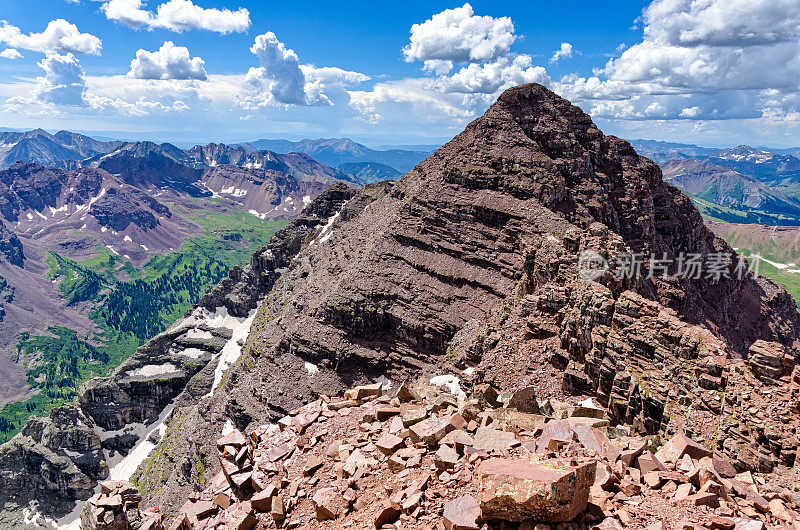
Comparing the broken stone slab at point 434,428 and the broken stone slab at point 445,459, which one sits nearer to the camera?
the broken stone slab at point 445,459

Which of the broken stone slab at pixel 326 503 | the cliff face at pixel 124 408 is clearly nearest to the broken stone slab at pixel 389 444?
the broken stone slab at pixel 326 503

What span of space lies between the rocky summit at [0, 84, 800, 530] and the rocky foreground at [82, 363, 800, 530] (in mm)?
113

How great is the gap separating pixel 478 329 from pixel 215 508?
169 feet

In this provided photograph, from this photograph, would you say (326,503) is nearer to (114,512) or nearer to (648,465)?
(648,465)

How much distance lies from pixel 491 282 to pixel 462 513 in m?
62.7

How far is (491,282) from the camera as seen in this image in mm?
76250

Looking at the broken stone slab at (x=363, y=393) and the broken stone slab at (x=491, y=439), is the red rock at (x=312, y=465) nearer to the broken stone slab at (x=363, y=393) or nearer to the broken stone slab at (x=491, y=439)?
the broken stone slab at (x=363, y=393)

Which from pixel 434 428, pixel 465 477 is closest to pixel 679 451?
pixel 465 477

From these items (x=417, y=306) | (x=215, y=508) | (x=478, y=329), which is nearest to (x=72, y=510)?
(x=417, y=306)

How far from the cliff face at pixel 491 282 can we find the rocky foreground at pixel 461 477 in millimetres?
22532

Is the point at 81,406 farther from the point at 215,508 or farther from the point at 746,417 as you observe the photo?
the point at 746,417

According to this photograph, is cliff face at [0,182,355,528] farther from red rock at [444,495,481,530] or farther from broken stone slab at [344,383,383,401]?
red rock at [444,495,481,530]

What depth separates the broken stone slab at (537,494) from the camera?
14.0 meters

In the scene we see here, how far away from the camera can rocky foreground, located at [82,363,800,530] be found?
14.7 metres
